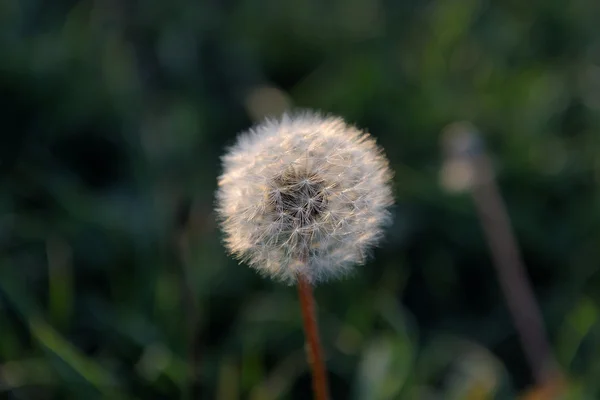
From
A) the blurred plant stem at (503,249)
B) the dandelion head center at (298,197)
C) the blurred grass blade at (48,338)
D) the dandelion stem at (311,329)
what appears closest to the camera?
the dandelion stem at (311,329)

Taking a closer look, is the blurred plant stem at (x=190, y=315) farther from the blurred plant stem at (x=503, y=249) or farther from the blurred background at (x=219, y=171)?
the blurred plant stem at (x=503, y=249)

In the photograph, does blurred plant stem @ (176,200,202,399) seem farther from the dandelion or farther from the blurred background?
the dandelion

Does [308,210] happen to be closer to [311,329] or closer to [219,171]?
[311,329]

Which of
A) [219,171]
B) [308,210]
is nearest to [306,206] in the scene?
[308,210]

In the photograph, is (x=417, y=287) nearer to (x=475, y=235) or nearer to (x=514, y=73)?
(x=475, y=235)

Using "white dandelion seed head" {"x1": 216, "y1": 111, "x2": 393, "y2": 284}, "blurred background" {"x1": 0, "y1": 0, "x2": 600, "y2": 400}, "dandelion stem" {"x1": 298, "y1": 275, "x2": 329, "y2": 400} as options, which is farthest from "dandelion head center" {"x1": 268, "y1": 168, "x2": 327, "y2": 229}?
"blurred background" {"x1": 0, "y1": 0, "x2": 600, "y2": 400}

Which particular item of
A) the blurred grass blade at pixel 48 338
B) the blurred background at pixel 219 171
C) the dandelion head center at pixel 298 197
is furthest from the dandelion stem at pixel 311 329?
the blurred grass blade at pixel 48 338

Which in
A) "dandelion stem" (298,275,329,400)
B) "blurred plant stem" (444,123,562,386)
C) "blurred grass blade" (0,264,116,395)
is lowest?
"dandelion stem" (298,275,329,400)
